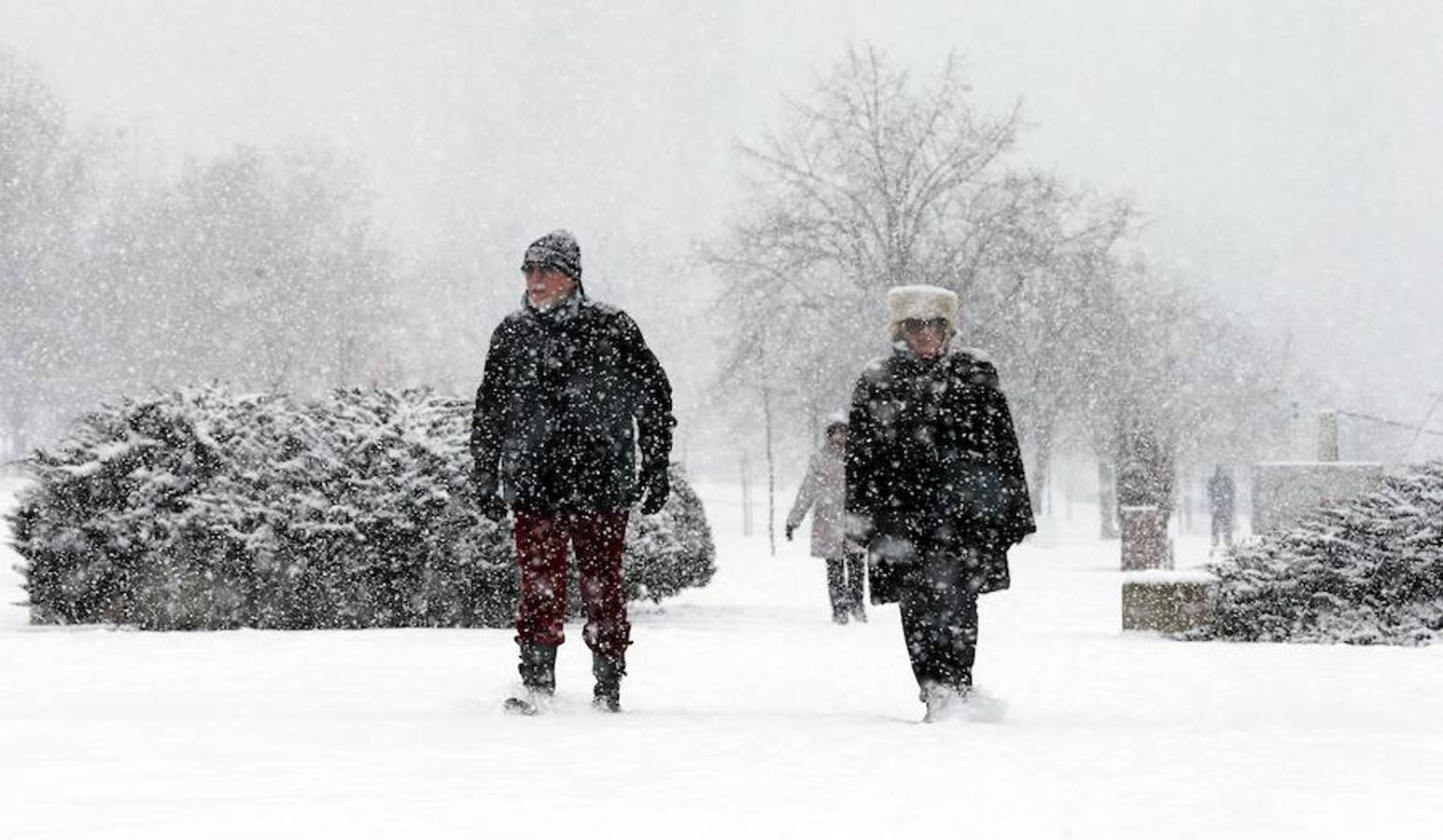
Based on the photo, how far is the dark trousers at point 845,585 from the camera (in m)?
13.1

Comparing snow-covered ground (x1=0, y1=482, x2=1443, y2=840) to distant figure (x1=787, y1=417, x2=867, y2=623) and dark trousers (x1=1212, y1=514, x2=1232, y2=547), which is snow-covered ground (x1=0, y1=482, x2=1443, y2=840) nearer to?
distant figure (x1=787, y1=417, x2=867, y2=623)

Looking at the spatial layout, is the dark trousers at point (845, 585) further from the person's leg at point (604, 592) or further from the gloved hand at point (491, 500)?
the gloved hand at point (491, 500)

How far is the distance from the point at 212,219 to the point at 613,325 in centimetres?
4359

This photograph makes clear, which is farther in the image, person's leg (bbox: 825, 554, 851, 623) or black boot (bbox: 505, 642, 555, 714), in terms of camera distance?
person's leg (bbox: 825, 554, 851, 623)

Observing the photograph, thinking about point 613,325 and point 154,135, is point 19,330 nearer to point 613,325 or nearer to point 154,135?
point 154,135

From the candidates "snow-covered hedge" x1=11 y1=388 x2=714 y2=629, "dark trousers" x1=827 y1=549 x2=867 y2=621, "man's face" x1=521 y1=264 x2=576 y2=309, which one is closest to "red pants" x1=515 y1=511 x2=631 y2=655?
"man's face" x1=521 y1=264 x2=576 y2=309

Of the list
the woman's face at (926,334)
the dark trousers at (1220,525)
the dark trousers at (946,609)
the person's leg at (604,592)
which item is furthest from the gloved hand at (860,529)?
the dark trousers at (1220,525)

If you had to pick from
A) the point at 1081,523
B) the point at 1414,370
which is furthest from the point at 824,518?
the point at 1414,370

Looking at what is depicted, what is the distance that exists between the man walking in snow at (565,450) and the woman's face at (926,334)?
39.9 inches

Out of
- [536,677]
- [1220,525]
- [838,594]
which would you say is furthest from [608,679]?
[1220,525]

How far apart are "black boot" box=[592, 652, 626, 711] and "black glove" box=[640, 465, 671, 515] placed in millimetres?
578

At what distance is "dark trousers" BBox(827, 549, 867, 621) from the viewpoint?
1309cm

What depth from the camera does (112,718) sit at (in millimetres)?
5848

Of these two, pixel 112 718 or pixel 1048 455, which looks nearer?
pixel 112 718
